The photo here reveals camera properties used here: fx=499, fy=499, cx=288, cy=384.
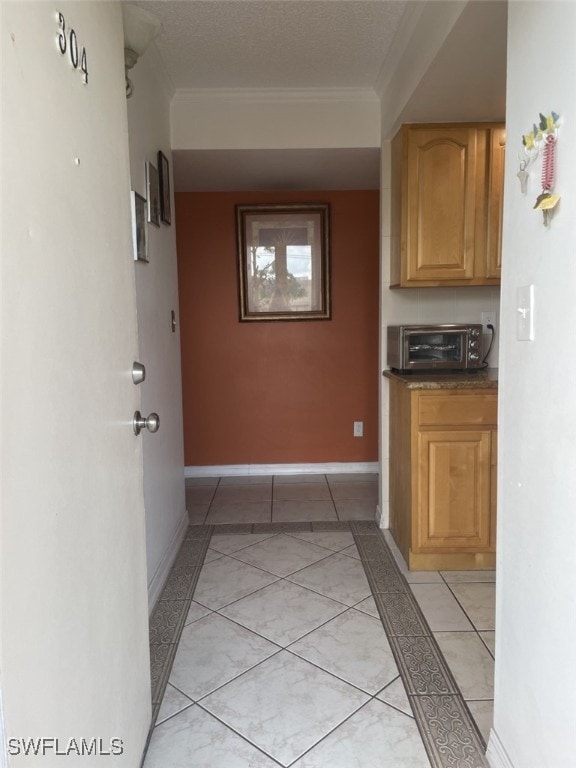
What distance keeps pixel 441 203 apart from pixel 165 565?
2163mm

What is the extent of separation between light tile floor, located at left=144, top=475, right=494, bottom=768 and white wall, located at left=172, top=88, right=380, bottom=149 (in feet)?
7.20

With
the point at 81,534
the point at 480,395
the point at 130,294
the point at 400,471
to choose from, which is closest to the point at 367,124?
the point at 480,395

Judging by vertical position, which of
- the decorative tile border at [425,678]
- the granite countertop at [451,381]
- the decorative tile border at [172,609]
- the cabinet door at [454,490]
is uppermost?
the granite countertop at [451,381]

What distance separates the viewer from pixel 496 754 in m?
1.25

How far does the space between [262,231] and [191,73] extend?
1.32m

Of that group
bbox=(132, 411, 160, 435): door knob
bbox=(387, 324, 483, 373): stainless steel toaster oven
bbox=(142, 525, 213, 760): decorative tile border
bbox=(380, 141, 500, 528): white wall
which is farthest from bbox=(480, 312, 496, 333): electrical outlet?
bbox=(132, 411, 160, 435): door knob

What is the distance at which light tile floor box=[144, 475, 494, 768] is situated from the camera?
4.48 ft

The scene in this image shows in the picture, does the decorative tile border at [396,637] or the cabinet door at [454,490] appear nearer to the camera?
the decorative tile border at [396,637]

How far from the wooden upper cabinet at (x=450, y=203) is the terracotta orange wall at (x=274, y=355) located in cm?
132

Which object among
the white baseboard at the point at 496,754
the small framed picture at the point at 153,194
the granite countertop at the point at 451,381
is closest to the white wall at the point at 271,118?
the small framed picture at the point at 153,194

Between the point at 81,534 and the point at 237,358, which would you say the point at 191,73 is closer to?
the point at 237,358

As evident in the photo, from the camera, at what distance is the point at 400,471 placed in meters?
2.55

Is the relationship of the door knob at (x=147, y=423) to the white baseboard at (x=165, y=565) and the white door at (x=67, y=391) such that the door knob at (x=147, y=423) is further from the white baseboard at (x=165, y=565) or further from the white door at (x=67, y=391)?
the white baseboard at (x=165, y=565)

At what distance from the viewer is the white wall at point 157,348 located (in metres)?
2.05
